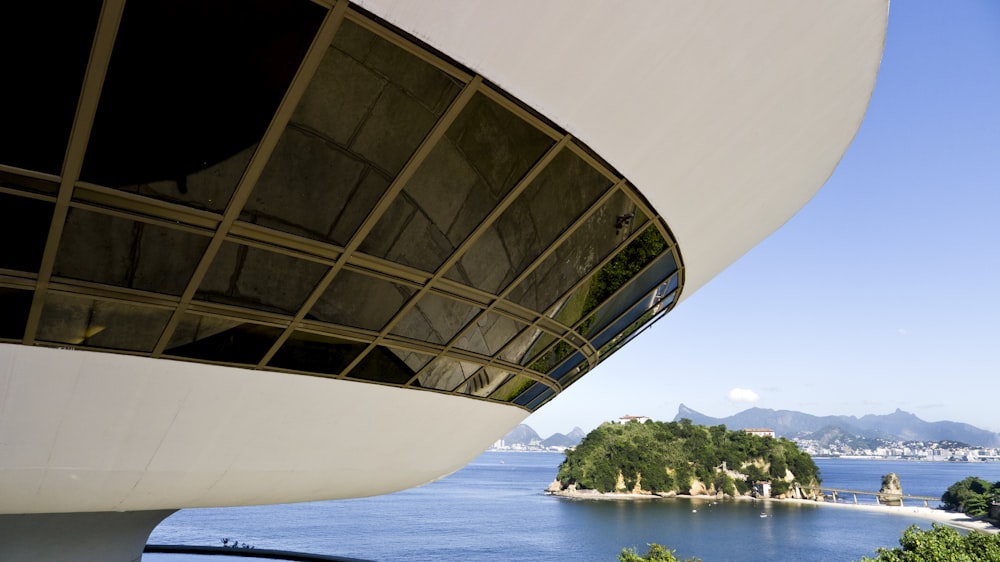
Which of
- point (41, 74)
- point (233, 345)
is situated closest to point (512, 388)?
point (233, 345)

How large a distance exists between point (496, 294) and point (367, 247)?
1693 millimetres

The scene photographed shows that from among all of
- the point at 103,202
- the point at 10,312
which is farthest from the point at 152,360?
the point at 103,202

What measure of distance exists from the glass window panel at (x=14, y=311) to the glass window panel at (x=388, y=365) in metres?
3.07

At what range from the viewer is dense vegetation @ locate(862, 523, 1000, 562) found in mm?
31516

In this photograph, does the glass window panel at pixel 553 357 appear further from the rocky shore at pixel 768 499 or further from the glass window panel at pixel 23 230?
the rocky shore at pixel 768 499

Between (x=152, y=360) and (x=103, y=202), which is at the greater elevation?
(x=103, y=202)

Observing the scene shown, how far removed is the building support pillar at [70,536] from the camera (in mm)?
9359

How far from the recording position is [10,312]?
5.20m

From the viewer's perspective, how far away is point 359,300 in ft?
20.5

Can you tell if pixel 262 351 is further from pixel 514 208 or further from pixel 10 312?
pixel 514 208

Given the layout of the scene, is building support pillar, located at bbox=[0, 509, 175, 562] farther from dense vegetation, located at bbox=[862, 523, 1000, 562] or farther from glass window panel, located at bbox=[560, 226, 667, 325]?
dense vegetation, located at bbox=[862, 523, 1000, 562]

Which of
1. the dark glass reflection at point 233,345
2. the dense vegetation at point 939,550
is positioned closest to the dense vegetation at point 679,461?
the dense vegetation at point 939,550

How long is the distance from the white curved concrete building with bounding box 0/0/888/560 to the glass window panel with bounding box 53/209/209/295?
0.07 ft

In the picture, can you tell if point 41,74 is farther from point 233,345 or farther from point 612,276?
point 612,276
